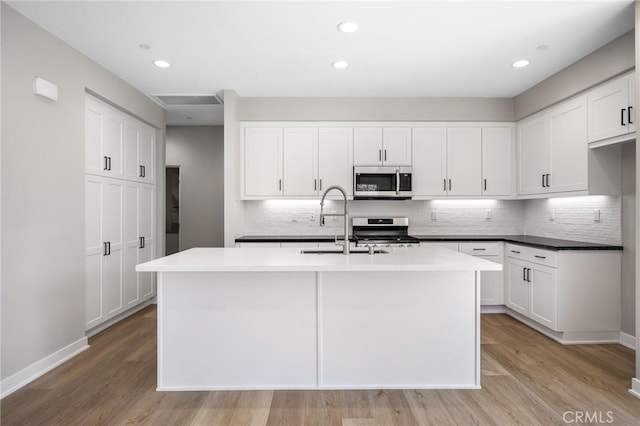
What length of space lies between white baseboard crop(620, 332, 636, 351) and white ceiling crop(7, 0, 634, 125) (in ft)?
8.30

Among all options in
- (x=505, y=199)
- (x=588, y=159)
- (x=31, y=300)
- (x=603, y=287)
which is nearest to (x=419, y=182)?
(x=505, y=199)

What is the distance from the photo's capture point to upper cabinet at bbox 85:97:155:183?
3.50 metres

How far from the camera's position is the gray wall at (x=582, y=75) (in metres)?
2.98

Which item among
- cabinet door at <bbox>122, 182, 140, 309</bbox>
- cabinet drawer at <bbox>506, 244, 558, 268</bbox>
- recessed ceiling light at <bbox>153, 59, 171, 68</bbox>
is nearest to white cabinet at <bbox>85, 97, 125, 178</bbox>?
cabinet door at <bbox>122, 182, 140, 309</bbox>

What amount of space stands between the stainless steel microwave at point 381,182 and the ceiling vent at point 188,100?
1.96 meters

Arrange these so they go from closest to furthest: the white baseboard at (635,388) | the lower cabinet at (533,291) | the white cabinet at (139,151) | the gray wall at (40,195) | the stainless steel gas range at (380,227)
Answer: the white baseboard at (635,388) → the gray wall at (40,195) → the lower cabinet at (533,291) → the white cabinet at (139,151) → the stainless steel gas range at (380,227)

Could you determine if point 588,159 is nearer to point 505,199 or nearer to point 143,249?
point 505,199

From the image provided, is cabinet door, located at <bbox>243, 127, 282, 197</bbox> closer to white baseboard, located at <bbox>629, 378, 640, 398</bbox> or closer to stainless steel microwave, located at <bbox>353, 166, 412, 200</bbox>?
stainless steel microwave, located at <bbox>353, 166, 412, 200</bbox>

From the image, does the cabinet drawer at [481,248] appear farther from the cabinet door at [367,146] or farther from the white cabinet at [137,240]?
the white cabinet at [137,240]

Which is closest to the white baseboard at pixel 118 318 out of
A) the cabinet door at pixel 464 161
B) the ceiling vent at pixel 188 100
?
the ceiling vent at pixel 188 100

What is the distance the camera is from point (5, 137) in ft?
8.03

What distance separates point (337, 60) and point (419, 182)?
191 cm

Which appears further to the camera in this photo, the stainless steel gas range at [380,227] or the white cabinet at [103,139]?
the stainless steel gas range at [380,227]

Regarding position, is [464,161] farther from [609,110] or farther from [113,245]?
[113,245]
